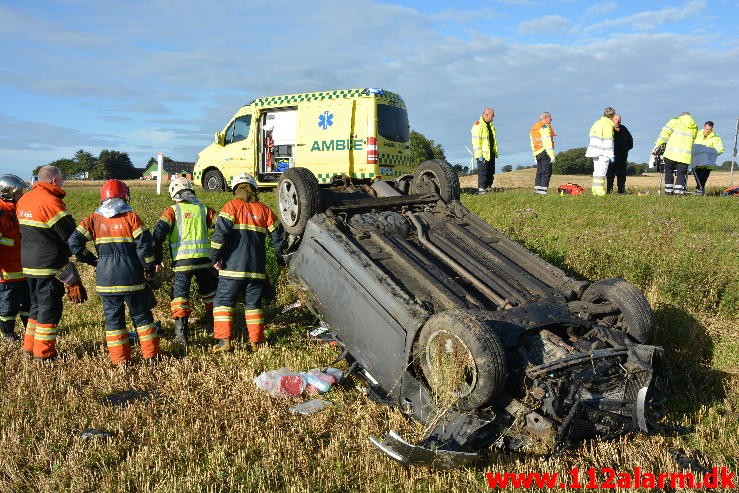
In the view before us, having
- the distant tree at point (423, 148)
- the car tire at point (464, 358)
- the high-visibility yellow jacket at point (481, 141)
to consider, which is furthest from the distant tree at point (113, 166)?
the car tire at point (464, 358)

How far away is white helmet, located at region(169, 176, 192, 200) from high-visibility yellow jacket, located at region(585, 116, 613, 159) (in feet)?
26.5

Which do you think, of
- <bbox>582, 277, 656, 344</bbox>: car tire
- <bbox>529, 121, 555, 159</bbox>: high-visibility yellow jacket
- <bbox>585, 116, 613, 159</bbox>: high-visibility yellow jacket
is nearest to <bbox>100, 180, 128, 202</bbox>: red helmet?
<bbox>582, 277, 656, 344</bbox>: car tire

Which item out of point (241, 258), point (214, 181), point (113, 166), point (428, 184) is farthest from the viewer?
point (113, 166)

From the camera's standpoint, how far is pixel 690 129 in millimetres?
11117

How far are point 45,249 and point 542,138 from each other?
29.5 feet

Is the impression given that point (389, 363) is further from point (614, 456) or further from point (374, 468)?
point (614, 456)

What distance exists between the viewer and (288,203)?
17.1ft

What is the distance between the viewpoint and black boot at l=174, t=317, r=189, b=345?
18.3 ft

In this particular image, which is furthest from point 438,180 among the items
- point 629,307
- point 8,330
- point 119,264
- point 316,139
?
point 316,139

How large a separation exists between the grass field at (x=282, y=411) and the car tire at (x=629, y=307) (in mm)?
593

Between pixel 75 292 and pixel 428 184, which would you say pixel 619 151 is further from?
pixel 75 292

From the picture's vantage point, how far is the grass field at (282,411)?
10.3 feet

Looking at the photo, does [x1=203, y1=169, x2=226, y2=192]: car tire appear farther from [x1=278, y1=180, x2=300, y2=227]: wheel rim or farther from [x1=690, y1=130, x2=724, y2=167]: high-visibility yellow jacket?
[x1=690, y1=130, x2=724, y2=167]: high-visibility yellow jacket

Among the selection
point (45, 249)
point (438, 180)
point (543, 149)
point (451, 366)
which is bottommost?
point (451, 366)
